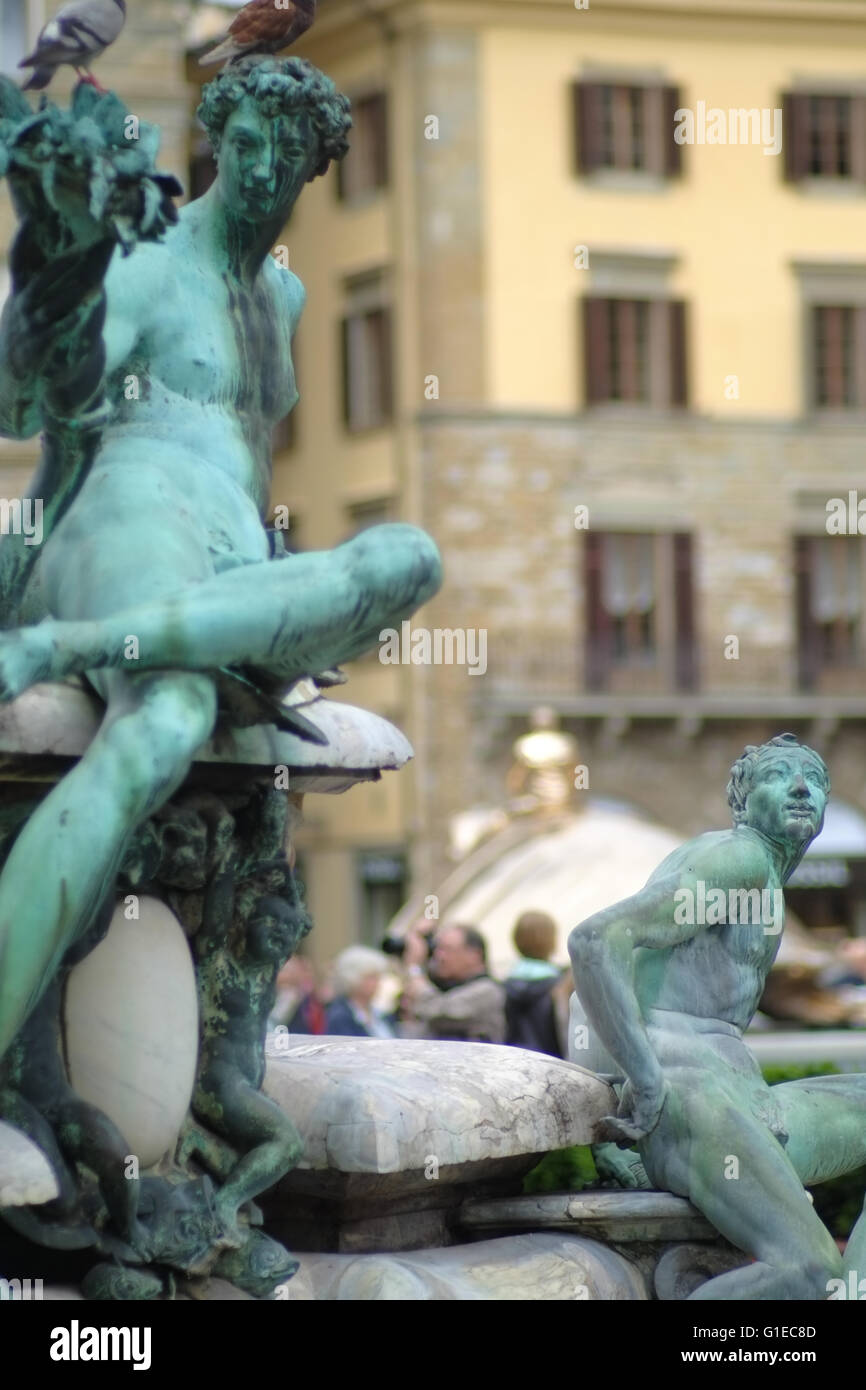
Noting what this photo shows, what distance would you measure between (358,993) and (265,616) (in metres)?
7.00

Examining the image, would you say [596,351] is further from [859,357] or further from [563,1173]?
[563,1173]

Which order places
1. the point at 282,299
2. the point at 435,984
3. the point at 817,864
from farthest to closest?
the point at 817,864 < the point at 435,984 < the point at 282,299

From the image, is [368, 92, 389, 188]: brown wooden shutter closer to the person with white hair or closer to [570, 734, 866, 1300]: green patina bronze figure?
the person with white hair

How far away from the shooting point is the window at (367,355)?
3644cm

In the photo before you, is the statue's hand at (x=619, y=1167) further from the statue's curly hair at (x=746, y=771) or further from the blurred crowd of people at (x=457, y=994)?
the blurred crowd of people at (x=457, y=994)

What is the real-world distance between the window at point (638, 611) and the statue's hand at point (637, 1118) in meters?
31.1

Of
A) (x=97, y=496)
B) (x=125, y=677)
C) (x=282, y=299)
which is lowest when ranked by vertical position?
(x=125, y=677)

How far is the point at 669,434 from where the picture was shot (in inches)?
1460

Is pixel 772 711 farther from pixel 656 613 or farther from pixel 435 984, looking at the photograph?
pixel 435 984

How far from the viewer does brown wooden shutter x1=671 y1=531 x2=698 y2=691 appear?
36.2 meters

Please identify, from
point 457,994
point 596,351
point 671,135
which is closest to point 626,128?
point 671,135
